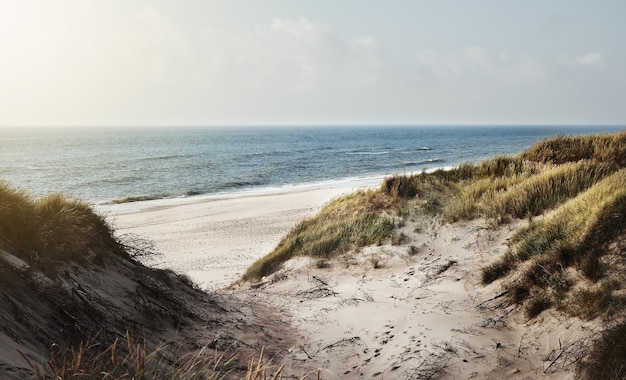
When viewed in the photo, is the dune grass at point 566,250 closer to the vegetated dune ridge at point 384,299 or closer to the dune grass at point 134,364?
the vegetated dune ridge at point 384,299

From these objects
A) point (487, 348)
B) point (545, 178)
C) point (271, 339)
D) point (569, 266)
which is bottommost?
point (271, 339)

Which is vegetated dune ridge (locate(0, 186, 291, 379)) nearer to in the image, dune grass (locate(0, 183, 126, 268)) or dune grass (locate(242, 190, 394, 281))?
dune grass (locate(0, 183, 126, 268))

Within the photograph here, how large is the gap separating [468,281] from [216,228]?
1878cm

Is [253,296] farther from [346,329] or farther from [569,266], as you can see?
[569,266]

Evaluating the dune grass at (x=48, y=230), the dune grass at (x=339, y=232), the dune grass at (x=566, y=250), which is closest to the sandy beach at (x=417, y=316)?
the dune grass at (x=566, y=250)

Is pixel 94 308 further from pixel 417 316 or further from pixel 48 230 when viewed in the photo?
pixel 417 316

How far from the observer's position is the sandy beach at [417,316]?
516 centimetres

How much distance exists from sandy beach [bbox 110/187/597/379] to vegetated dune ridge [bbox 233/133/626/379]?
2 cm

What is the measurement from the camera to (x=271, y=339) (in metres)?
6.81

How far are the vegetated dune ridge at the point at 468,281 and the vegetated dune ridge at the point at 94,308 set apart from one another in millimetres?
1089

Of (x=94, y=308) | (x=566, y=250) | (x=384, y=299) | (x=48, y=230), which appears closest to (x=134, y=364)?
(x=94, y=308)

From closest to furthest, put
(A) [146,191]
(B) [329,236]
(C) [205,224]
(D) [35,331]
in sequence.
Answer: (D) [35,331]
(B) [329,236]
(C) [205,224]
(A) [146,191]

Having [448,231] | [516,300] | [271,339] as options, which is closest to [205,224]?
[448,231]

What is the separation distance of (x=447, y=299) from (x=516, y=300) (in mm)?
1134
